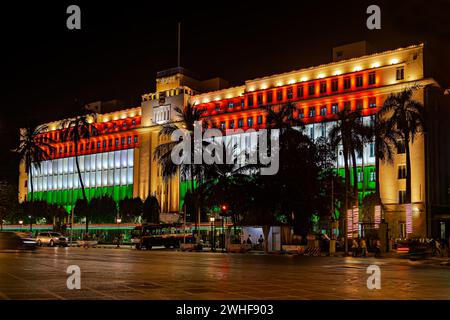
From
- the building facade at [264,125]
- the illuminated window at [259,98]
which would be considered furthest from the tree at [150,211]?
the illuminated window at [259,98]

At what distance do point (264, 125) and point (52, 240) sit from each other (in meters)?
35.6

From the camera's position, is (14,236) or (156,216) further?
(156,216)

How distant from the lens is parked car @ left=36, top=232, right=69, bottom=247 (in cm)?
6706

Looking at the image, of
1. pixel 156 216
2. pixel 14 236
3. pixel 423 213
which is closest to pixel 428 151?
→ pixel 423 213

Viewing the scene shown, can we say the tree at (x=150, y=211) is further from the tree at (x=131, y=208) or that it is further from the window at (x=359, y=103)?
the window at (x=359, y=103)

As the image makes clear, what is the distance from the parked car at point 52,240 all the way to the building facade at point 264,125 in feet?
61.0

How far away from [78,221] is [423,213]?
68.2 meters

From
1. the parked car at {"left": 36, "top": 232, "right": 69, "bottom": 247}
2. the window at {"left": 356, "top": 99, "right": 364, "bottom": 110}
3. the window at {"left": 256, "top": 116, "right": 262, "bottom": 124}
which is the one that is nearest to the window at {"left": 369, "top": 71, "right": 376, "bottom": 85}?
the window at {"left": 356, "top": 99, "right": 364, "bottom": 110}

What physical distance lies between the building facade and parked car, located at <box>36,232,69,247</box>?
18599 millimetres

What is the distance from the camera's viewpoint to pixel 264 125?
85625mm

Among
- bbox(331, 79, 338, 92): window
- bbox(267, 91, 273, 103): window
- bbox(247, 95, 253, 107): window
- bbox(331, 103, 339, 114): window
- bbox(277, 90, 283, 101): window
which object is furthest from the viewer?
bbox(247, 95, 253, 107): window

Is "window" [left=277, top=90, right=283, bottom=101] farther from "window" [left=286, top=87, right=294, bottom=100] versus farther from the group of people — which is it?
the group of people
